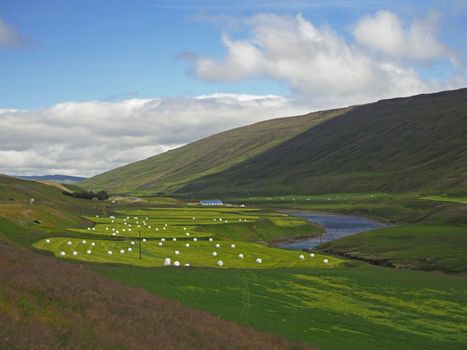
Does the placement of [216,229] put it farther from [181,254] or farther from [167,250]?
[181,254]

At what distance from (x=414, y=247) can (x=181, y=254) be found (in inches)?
1386

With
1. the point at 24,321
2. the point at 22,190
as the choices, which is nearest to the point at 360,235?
the point at 24,321

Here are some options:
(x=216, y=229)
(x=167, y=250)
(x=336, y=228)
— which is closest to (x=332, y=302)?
(x=167, y=250)

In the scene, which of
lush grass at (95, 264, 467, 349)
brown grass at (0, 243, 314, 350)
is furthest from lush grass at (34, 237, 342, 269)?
brown grass at (0, 243, 314, 350)

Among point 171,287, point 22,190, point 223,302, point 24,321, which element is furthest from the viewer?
point 22,190

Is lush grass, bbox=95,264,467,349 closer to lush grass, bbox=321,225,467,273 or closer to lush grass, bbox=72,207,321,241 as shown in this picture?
lush grass, bbox=321,225,467,273

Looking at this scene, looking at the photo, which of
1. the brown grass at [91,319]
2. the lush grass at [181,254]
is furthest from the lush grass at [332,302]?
the lush grass at [181,254]

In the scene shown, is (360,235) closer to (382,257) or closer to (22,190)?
(382,257)

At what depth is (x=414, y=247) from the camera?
279ft

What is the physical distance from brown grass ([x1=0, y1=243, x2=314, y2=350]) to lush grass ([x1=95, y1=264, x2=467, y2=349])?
7205 mm

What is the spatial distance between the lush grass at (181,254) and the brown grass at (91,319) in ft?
105

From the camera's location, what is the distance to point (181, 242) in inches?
3479

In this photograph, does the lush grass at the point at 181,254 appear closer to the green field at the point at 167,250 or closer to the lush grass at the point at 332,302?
the green field at the point at 167,250

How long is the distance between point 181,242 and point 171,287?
4488 cm
